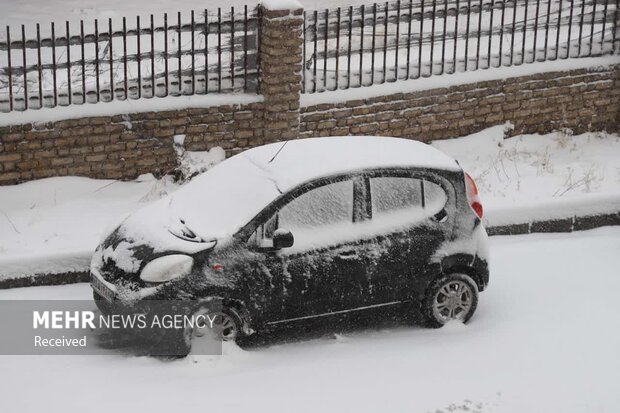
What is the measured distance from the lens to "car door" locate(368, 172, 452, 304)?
9.34m

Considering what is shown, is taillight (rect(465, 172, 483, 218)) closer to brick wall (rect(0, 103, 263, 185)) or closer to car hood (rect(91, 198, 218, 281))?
car hood (rect(91, 198, 218, 281))

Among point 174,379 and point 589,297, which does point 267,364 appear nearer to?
point 174,379

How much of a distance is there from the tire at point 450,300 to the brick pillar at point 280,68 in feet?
12.9

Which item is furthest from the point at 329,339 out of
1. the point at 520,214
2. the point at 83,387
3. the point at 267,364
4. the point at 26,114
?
the point at 26,114

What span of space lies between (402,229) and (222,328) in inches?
65.7

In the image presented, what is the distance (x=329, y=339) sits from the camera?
376 inches

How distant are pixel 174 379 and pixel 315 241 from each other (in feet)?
5.09

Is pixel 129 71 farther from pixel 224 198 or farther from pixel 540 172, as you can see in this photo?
pixel 540 172

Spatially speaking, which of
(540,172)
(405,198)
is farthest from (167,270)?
(540,172)

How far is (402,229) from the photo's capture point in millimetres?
9375

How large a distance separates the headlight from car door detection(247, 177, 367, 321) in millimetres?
Answer: 581

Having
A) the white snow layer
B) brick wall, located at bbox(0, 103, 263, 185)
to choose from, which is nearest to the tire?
the white snow layer

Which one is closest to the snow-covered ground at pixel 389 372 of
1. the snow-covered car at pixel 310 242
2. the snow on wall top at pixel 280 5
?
the snow-covered car at pixel 310 242

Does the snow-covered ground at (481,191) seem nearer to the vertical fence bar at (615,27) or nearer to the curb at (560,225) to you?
the curb at (560,225)
